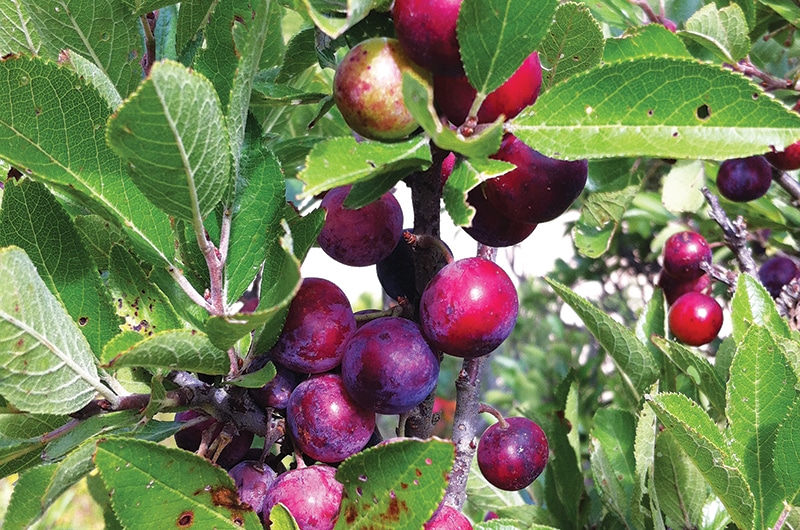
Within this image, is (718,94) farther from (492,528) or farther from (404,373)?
(492,528)

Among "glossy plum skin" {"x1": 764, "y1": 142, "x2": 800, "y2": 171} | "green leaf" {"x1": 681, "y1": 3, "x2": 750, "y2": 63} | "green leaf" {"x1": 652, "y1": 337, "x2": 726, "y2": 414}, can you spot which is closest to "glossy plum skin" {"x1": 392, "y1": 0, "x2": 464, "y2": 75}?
"green leaf" {"x1": 652, "y1": 337, "x2": 726, "y2": 414}

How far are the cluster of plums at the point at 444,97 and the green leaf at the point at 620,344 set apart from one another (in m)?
0.35

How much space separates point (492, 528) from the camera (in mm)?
810

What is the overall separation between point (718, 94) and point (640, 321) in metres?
0.85

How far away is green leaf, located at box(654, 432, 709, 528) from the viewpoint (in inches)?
41.7

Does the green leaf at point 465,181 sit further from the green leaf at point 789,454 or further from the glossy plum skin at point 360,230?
the green leaf at point 789,454

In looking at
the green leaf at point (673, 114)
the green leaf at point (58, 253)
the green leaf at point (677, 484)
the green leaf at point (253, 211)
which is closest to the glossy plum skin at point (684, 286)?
the green leaf at point (677, 484)

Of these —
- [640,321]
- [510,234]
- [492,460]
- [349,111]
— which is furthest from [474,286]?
[640,321]

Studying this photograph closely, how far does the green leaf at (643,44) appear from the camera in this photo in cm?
89

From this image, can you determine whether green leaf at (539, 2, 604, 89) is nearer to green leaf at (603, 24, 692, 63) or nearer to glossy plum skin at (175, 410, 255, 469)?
green leaf at (603, 24, 692, 63)

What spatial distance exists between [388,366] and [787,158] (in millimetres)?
1300

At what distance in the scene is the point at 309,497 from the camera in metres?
0.71

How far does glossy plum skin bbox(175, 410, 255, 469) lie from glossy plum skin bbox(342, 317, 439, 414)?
0.17 metres

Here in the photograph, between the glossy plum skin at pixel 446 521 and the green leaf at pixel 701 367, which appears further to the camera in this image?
the green leaf at pixel 701 367
